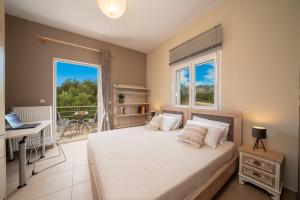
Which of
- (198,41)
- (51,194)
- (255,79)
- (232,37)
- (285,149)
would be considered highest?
(198,41)

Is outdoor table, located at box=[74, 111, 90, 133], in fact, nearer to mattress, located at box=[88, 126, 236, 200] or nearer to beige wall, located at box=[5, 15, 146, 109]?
beige wall, located at box=[5, 15, 146, 109]

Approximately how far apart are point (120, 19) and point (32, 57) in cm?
226

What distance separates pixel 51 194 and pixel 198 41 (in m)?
3.66

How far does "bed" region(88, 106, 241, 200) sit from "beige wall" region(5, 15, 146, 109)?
81.2 inches

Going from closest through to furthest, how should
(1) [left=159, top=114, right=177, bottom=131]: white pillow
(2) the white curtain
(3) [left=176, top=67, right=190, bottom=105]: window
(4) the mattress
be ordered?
(4) the mattress → (1) [left=159, top=114, right=177, bottom=131]: white pillow → (3) [left=176, top=67, right=190, bottom=105]: window → (2) the white curtain

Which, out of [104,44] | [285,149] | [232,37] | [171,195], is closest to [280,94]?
[285,149]

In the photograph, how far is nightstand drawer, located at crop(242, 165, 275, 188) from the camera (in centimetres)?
148

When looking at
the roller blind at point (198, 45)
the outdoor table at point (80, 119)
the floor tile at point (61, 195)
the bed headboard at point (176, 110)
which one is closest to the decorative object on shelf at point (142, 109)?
the bed headboard at point (176, 110)

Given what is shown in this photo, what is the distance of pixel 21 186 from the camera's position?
5.61 ft

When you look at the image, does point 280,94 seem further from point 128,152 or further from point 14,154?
point 14,154

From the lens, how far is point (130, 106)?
4297mm

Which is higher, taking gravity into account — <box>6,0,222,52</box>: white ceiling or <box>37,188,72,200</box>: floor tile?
<box>6,0,222,52</box>: white ceiling

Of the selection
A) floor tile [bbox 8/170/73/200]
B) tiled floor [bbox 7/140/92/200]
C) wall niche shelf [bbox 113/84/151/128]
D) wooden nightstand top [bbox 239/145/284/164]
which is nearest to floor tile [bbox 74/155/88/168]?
tiled floor [bbox 7/140/92/200]

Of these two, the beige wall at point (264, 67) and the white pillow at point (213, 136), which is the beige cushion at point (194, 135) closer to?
the white pillow at point (213, 136)
